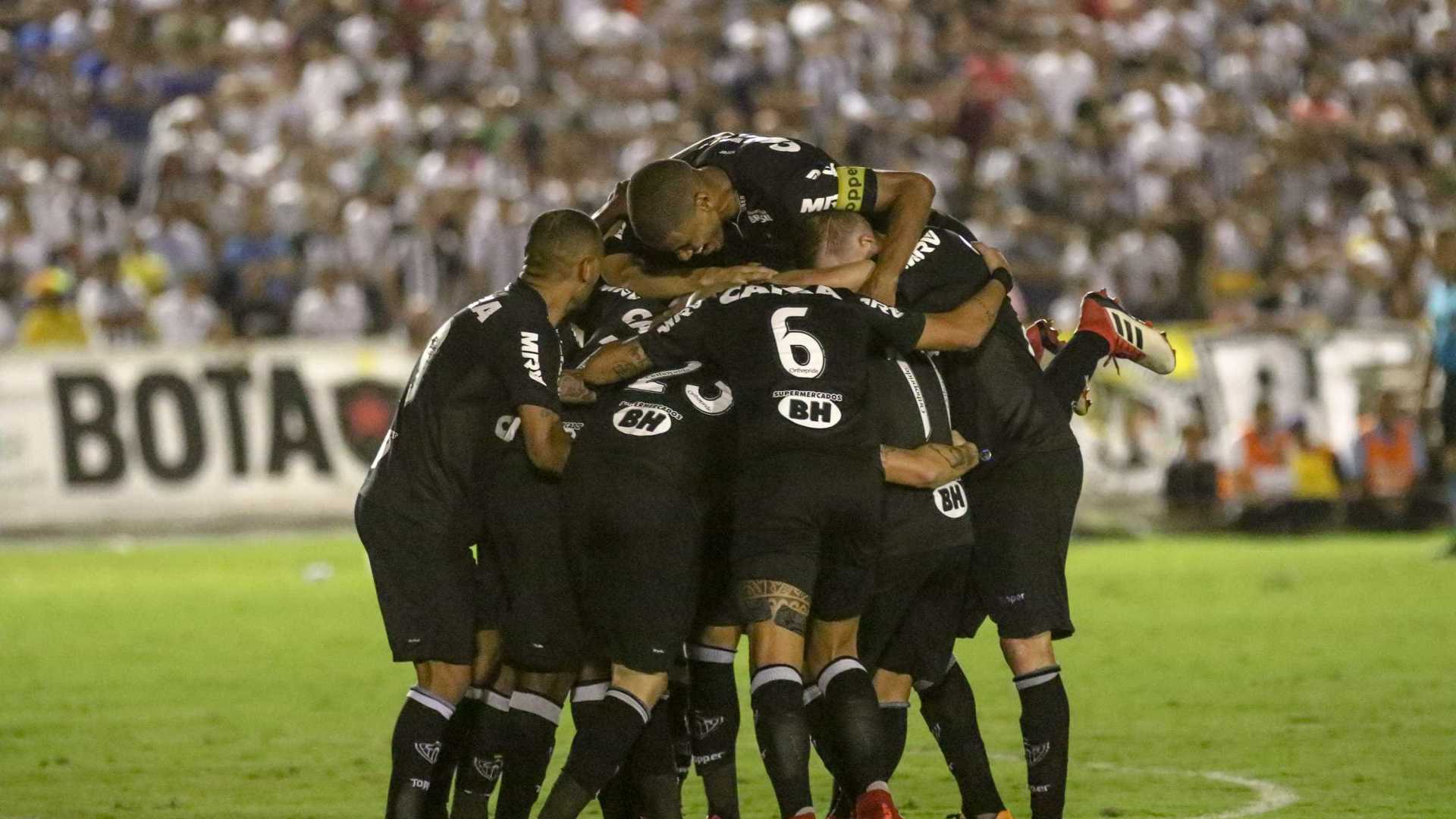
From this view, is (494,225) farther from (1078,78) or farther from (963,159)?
(1078,78)

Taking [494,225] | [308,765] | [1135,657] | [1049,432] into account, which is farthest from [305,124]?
[1049,432]

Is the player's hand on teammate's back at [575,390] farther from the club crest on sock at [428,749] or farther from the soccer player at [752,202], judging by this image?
the club crest on sock at [428,749]

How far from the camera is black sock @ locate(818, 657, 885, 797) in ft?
24.1

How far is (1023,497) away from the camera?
7992mm

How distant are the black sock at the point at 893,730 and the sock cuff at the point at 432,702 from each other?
4.84 ft

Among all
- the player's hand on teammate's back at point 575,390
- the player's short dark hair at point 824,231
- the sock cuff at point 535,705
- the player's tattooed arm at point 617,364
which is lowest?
the sock cuff at point 535,705

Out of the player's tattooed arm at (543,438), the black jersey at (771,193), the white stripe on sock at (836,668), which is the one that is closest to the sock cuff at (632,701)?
the white stripe on sock at (836,668)

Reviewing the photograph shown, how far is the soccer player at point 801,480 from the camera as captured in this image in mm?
7352

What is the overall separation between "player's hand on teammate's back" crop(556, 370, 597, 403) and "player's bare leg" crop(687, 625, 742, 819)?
3.05ft

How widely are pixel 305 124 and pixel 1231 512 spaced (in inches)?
416

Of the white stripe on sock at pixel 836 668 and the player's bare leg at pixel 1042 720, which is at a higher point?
the white stripe on sock at pixel 836 668

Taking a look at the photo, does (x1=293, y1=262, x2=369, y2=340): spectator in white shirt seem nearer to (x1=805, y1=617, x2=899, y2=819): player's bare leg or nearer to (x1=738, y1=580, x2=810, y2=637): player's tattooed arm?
(x1=805, y1=617, x2=899, y2=819): player's bare leg

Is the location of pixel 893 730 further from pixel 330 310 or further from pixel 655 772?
pixel 330 310

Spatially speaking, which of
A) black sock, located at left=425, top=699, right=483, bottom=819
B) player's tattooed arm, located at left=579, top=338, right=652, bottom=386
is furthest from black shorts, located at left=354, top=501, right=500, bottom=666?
player's tattooed arm, located at left=579, top=338, right=652, bottom=386
